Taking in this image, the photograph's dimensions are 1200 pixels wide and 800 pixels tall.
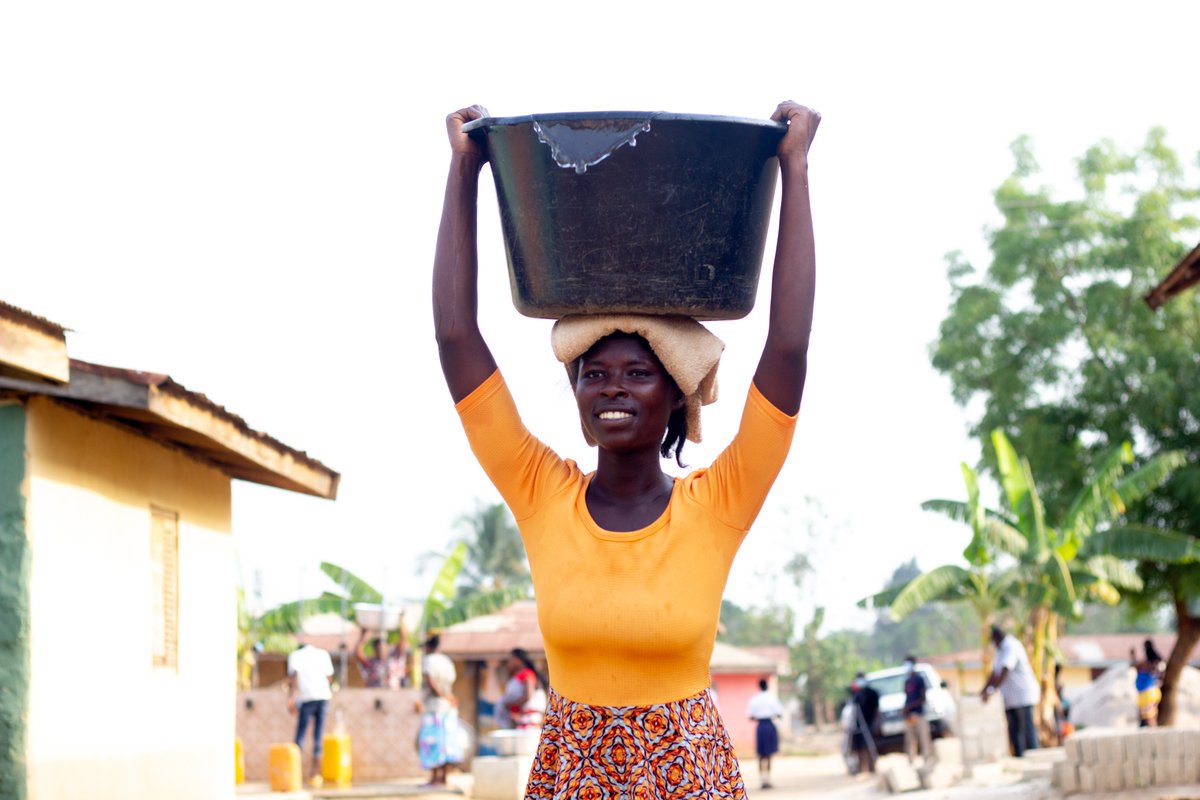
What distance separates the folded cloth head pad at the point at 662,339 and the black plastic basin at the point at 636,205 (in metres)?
0.03

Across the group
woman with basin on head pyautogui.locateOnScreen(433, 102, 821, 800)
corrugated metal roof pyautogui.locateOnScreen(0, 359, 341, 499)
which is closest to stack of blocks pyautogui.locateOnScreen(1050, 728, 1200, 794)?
corrugated metal roof pyautogui.locateOnScreen(0, 359, 341, 499)

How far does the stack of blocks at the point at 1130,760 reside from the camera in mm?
10141

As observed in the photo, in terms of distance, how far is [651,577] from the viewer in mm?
2686

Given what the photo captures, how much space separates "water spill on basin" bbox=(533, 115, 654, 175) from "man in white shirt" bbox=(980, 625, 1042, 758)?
13521 mm

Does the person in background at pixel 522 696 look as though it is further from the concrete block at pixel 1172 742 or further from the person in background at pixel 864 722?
the concrete block at pixel 1172 742

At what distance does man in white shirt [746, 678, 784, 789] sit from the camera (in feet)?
69.8

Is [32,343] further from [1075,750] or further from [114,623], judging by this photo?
[1075,750]

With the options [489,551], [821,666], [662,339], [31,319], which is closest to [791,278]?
[662,339]

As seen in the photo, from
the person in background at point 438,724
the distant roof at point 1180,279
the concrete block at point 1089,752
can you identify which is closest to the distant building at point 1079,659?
the person in background at point 438,724

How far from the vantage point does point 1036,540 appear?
1894cm

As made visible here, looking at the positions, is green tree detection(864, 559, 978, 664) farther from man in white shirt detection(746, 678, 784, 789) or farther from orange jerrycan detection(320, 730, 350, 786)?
orange jerrycan detection(320, 730, 350, 786)

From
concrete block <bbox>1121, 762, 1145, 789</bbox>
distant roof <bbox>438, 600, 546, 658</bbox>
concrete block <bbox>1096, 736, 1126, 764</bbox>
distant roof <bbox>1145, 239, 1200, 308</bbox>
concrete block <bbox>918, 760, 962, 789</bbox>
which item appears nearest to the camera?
concrete block <bbox>1121, 762, 1145, 789</bbox>

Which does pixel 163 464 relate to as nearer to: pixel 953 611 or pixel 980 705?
pixel 980 705

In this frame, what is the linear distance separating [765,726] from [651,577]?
19.7 meters
